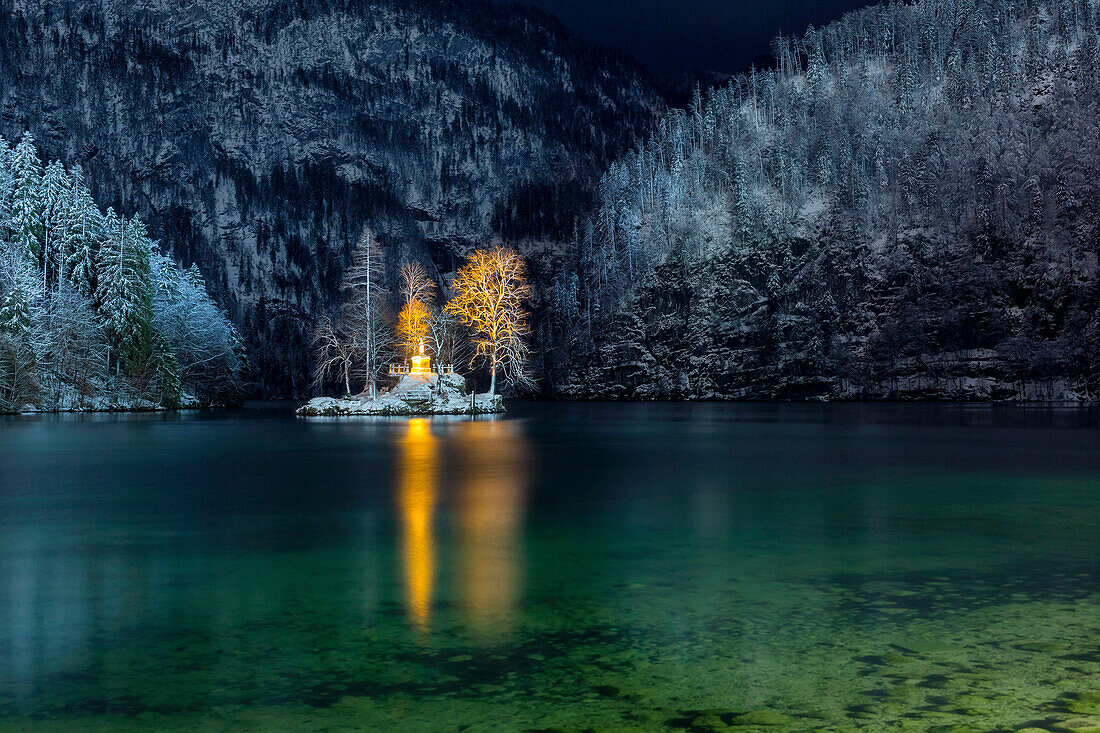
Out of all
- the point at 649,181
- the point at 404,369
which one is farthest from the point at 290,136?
the point at 404,369

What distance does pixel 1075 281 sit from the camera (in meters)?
97.1

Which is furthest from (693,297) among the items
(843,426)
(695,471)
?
(695,471)

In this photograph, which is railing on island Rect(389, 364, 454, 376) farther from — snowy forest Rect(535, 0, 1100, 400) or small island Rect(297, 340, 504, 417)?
snowy forest Rect(535, 0, 1100, 400)

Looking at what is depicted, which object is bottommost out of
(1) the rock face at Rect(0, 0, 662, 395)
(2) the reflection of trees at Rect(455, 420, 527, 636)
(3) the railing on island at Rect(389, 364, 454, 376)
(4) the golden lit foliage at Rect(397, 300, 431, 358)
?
(2) the reflection of trees at Rect(455, 420, 527, 636)

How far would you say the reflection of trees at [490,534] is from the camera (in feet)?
29.6

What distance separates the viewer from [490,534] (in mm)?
13570

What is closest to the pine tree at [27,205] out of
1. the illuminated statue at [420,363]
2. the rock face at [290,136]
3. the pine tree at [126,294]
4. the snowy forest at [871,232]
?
the pine tree at [126,294]

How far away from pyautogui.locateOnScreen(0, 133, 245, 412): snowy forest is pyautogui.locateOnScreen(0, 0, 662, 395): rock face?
8848cm

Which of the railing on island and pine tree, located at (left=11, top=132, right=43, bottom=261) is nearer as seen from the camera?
the railing on island

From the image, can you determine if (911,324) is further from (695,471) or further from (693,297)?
(695,471)

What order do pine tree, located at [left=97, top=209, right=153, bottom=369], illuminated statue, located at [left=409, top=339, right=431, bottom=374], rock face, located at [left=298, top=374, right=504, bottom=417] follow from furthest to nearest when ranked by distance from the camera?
1. pine tree, located at [left=97, top=209, right=153, bottom=369]
2. illuminated statue, located at [left=409, top=339, right=431, bottom=374]
3. rock face, located at [left=298, top=374, right=504, bottom=417]

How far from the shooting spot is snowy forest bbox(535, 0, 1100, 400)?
327 ft

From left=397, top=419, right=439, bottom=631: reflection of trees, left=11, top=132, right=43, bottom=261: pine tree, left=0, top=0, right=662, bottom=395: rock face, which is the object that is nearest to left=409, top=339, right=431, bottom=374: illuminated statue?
left=11, top=132, right=43, bottom=261: pine tree

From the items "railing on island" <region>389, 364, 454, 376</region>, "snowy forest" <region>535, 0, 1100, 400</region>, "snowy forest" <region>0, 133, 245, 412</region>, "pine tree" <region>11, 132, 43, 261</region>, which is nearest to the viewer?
"snowy forest" <region>0, 133, 245, 412</region>
